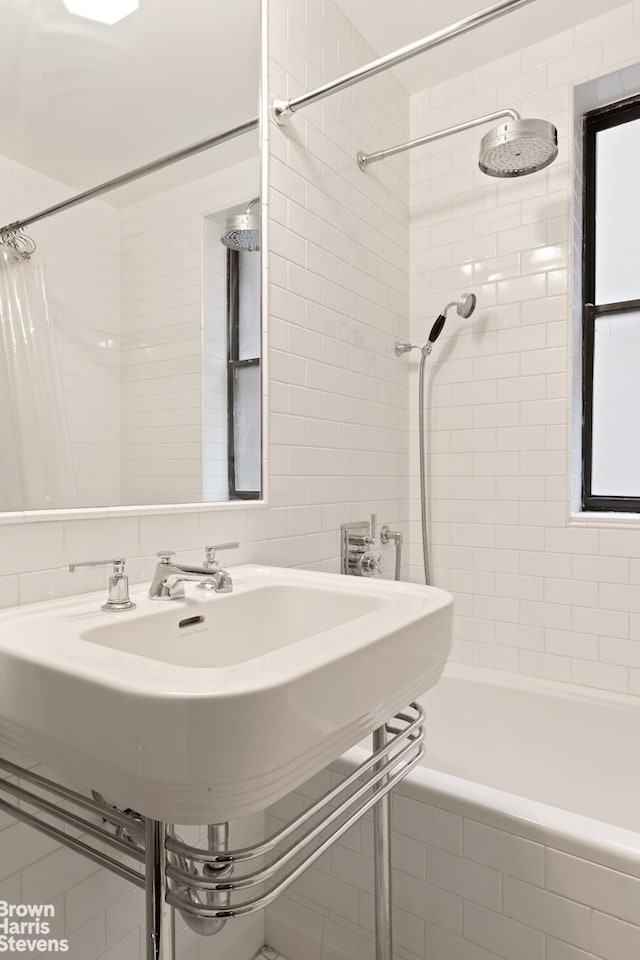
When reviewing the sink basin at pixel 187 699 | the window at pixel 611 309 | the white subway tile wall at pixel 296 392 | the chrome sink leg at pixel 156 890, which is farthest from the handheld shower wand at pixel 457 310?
the chrome sink leg at pixel 156 890

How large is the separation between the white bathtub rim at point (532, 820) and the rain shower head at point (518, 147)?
61.5 inches

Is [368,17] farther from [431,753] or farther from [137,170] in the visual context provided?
[431,753]

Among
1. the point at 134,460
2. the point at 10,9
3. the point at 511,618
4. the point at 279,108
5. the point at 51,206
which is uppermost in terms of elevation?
the point at 279,108

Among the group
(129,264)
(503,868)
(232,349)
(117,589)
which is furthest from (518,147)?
(503,868)

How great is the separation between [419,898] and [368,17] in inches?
101

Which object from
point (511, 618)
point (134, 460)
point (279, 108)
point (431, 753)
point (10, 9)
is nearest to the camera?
point (10, 9)

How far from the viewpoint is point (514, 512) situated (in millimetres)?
2143

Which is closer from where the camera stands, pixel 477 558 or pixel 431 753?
pixel 431 753

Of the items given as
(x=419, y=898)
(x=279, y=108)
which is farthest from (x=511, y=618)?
(x=279, y=108)

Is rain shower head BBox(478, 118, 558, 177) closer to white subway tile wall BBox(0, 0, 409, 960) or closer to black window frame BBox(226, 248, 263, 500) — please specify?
white subway tile wall BBox(0, 0, 409, 960)

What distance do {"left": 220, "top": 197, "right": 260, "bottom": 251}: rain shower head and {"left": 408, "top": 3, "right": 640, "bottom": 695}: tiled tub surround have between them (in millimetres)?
A: 858

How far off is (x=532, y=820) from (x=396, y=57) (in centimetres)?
180

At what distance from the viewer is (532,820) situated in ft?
3.83

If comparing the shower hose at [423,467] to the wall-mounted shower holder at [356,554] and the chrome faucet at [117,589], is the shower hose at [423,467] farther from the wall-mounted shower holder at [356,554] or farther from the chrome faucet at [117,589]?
the chrome faucet at [117,589]
